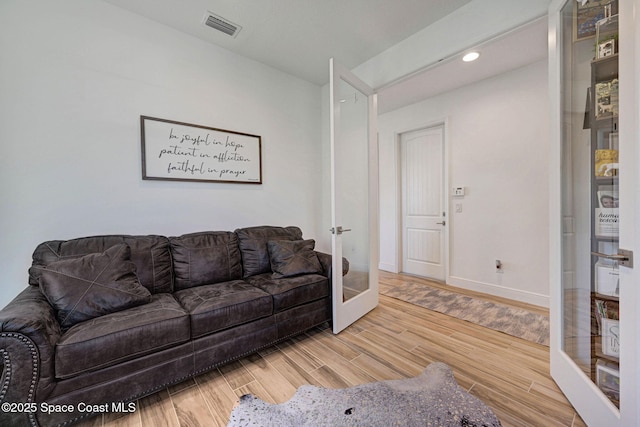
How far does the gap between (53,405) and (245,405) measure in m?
0.91

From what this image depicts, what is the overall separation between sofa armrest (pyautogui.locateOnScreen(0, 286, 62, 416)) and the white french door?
2574 millimetres

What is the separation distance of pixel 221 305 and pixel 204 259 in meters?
0.62

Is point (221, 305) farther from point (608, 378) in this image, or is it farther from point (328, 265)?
point (608, 378)

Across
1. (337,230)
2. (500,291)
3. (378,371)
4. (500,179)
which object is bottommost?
(378,371)

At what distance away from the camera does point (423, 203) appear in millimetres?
3945

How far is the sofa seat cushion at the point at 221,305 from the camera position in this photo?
1.68 metres

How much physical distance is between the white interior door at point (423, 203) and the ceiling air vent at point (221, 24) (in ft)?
9.20

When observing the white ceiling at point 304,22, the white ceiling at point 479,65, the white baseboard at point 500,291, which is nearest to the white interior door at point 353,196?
the white ceiling at point 304,22

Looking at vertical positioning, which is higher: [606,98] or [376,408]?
[606,98]

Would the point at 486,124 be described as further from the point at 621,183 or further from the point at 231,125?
the point at 231,125

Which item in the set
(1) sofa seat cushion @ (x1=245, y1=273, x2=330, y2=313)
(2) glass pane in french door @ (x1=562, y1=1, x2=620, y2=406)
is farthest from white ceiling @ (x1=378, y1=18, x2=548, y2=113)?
(1) sofa seat cushion @ (x1=245, y1=273, x2=330, y2=313)

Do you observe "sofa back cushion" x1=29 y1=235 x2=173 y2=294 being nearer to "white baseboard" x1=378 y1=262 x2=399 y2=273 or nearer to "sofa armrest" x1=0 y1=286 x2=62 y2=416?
"sofa armrest" x1=0 y1=286 x2=62 y2=416

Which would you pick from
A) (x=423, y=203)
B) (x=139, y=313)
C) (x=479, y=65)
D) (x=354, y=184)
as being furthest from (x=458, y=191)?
(x=139, y=313)

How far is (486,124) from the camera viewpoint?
3186mm
